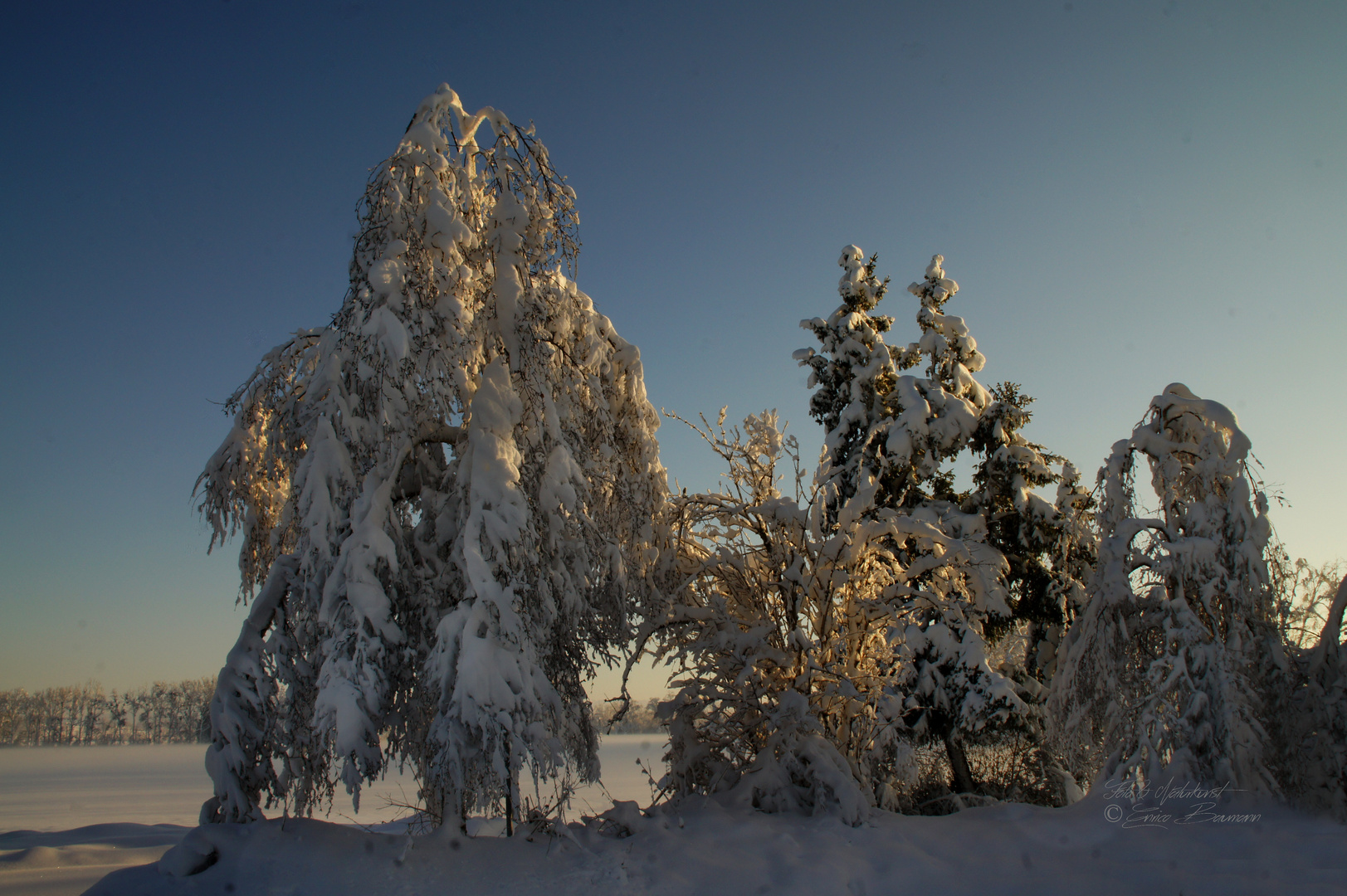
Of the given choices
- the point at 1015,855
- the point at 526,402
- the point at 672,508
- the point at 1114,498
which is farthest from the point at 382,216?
the point at 1114,498

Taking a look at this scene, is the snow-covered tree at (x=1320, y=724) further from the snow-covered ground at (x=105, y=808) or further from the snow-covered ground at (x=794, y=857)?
the snow-covered ground at (x=105, y=808)

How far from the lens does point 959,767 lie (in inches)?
502

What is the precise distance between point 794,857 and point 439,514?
4.85 metres

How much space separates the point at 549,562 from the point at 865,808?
416 cm

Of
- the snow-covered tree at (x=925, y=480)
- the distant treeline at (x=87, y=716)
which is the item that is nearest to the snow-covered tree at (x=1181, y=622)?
the snow-covered tree at (x=925, y=480)

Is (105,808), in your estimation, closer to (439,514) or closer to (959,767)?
(439,514)

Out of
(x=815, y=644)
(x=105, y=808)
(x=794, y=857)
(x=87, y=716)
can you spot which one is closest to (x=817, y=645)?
(x=815, y=644)

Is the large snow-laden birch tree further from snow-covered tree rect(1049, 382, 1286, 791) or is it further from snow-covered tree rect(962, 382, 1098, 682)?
snow-covered tree rect(962, 382, 1098, 682)

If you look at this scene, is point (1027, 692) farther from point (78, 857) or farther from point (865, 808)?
point (78, 857)

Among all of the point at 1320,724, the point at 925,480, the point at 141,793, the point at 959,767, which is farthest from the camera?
the point at 141,793

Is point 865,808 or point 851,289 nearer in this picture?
point 865,808

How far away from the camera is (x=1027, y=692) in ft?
41.5

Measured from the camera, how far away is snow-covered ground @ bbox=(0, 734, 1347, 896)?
5.55 m

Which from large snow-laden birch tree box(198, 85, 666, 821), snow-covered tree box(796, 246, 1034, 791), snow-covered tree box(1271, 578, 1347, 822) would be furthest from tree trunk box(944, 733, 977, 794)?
large snow-laden birch tree box(198, 85, 666, 821)
